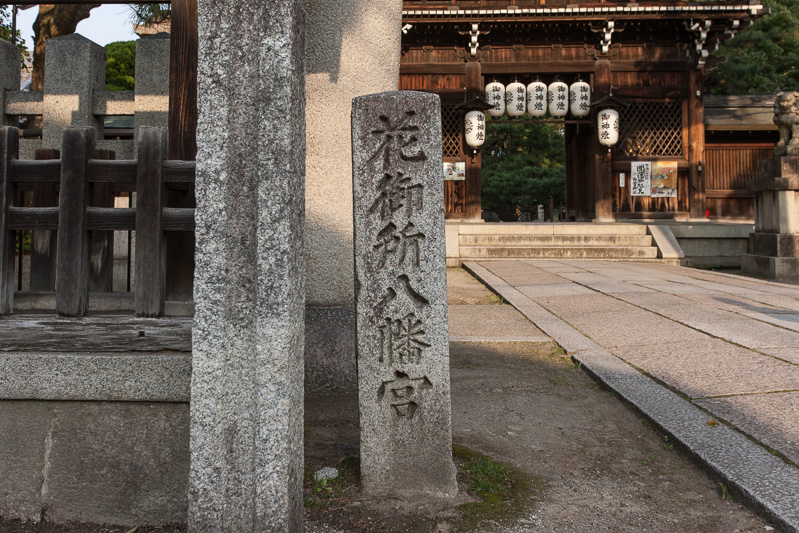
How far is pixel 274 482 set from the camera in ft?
5.65

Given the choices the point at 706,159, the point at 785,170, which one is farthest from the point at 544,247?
the point at 706,159

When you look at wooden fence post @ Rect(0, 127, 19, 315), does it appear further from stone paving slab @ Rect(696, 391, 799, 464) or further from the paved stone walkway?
stone paving slab @ Rect(696, 391, 799, 464)

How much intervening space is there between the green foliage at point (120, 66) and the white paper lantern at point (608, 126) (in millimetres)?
11621

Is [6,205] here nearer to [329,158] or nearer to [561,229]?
[329,158]

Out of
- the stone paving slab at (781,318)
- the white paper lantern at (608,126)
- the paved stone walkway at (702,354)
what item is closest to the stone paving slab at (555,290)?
the paved stone walkway at (702,354)

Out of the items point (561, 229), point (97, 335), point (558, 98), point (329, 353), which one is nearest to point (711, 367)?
point (329, 353)

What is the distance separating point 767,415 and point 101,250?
3.39 meters

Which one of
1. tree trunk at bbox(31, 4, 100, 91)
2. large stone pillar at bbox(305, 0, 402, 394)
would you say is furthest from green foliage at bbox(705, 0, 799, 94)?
large stone pillar at bbox(305, 0, 402, 394)

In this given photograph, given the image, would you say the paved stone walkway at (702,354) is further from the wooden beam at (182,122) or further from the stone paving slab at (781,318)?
the wooden beam at (182,122)

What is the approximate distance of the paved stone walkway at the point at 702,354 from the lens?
247cm

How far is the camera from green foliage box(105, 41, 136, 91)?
46.0 ft

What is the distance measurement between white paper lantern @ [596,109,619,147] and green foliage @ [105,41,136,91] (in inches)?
458

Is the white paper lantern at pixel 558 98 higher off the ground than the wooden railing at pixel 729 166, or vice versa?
the white paper lantern at pixel 558 98

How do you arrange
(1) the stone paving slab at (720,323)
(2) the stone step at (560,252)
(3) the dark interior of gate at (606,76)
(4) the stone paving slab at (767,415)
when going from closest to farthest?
(4) the stone paving slab at (767,415) < (1) the stone paving slab at (720,323) < (2) the stone step at (560,252) < (3) the dark interior of gate at (606,76)
